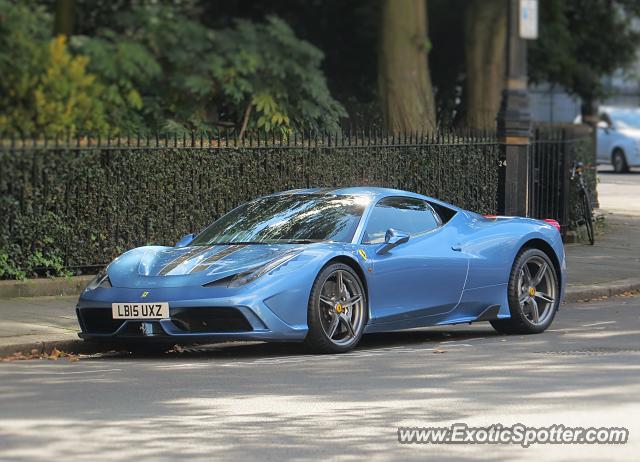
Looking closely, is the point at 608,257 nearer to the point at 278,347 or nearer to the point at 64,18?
the point at 278,347

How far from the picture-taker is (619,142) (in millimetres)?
40406

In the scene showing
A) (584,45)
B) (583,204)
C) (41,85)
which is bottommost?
(583,204)

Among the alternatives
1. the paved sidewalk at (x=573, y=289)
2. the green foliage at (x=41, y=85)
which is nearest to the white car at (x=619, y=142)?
the paved sidewalk at (x=573, y=289)

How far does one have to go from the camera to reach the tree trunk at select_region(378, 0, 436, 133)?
27172 mm

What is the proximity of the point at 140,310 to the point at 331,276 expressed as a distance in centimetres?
140

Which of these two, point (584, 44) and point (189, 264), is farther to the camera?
point (584, 44)

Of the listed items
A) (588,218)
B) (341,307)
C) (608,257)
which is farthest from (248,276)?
(588,218)

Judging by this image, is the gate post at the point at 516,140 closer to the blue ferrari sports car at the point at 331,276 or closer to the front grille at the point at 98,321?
the blue ferrari sports car at the point at 331,276

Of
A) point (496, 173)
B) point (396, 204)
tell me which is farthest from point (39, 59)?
point (396, 204)

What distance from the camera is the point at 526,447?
24.4 ft

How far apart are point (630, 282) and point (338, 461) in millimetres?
10484

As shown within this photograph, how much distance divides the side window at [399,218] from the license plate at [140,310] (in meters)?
1.74

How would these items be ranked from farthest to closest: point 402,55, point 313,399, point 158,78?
point 402,55, point 158,78, point 313,399

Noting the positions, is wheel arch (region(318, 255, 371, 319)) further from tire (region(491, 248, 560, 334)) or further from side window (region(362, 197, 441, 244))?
tire (region(491, 248, 560, 334))
